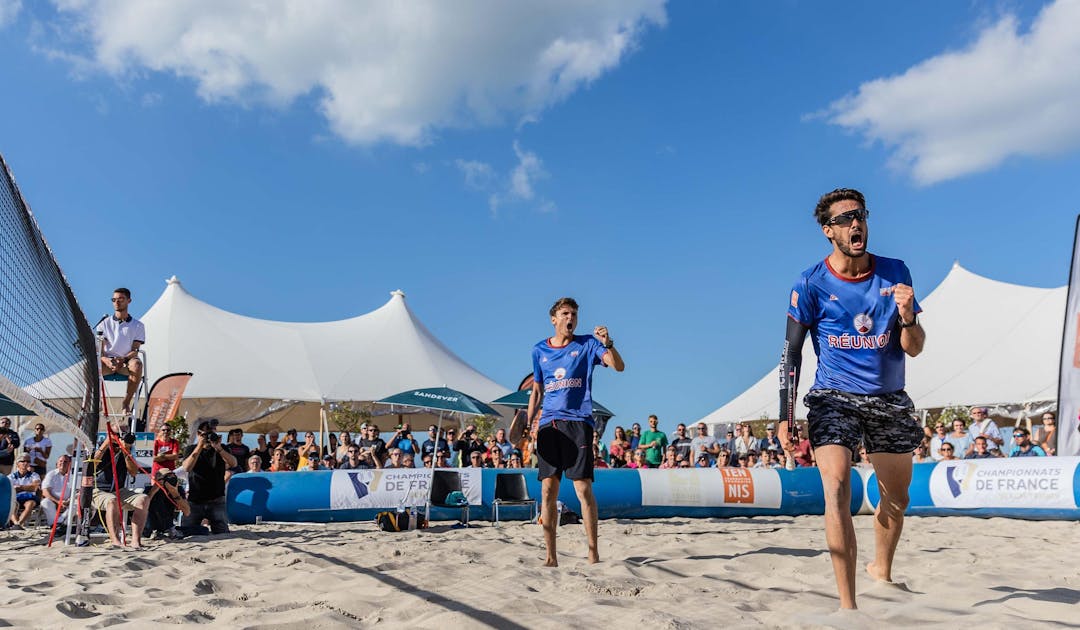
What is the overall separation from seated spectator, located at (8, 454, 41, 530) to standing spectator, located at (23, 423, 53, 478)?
721mm

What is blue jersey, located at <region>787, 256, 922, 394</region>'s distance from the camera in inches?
129

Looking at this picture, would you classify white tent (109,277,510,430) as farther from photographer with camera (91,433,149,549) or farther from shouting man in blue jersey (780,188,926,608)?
shouting man in blue jersey (780,188,926,608)

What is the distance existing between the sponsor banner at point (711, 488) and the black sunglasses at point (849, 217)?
7091mm

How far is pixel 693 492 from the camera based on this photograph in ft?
33.0

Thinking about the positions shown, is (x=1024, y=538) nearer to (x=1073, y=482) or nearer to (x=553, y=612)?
(x=1073, y=482)

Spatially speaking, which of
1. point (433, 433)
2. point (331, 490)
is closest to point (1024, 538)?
point (331, 490)

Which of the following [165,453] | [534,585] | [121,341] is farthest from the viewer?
[165,453]

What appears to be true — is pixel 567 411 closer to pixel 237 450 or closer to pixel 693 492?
pixel 693 492

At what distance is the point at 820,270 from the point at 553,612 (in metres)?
1.79

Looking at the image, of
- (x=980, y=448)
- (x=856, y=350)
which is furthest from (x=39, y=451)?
(x=980, y=448)

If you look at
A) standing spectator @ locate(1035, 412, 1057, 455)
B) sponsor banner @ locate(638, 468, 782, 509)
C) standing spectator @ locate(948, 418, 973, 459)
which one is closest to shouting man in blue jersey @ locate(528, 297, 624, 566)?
sponsor banner @ locate(638, 468, 782, 509)

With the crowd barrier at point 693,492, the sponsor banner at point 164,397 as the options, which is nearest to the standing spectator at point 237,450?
the sponsor banner at point 164,397

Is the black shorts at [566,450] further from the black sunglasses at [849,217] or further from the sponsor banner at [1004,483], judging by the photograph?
the sponsor banner at [1004,483]

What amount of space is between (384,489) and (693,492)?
376 centimetres
